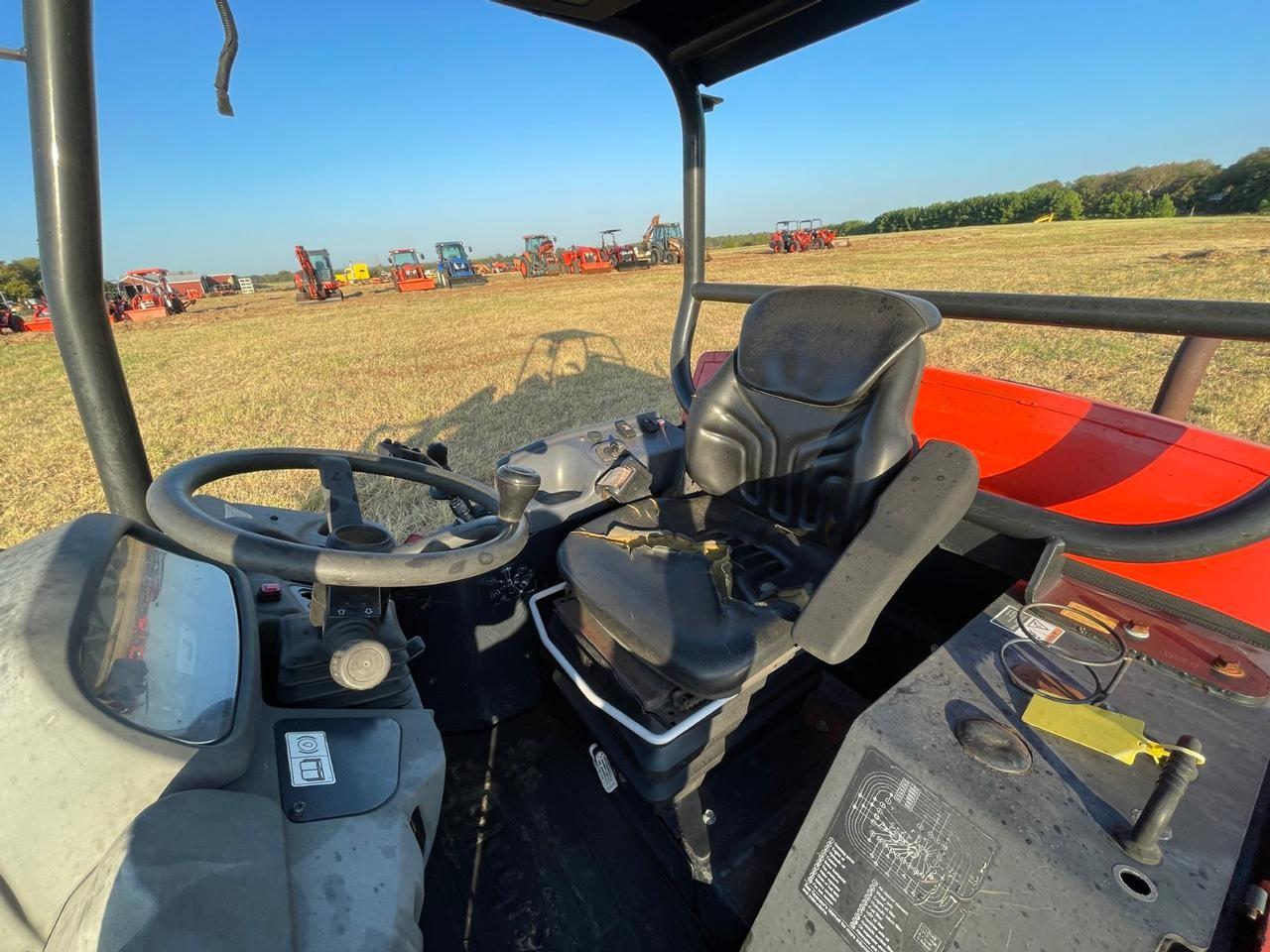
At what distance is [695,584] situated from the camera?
1.31 meters

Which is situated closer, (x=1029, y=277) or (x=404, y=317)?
(x=1029, y=277)

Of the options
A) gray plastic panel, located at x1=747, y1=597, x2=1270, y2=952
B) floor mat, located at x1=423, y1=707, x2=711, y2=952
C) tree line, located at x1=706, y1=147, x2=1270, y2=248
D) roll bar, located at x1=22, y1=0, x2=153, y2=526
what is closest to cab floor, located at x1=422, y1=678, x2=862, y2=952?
floor mat, located at x1=423, y1=707, x2=711, y2=952

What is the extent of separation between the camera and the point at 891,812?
78 cm

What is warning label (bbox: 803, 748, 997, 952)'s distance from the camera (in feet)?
2.36

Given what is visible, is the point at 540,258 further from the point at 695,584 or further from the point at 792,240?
the point at 695,584

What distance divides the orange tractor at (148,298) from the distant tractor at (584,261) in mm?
12567

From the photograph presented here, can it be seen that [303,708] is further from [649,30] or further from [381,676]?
[649,30]

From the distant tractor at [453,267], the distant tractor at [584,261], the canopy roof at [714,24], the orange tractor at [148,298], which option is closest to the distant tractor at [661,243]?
the distant tractor at [584,261]

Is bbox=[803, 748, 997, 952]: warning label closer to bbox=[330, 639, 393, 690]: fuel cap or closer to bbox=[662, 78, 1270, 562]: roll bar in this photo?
bbox=[662, 78, 1270, 562]: roll bar

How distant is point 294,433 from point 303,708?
4423 millimetres

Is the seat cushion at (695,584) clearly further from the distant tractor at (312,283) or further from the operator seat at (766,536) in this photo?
the distant tractor at (312,283)

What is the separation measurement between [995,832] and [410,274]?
27.9m

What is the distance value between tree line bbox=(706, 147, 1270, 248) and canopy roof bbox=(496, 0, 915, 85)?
131 feet

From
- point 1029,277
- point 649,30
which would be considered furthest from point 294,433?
point 1029,277
